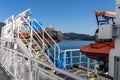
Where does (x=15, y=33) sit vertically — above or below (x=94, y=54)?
above

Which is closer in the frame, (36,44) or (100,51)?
(100,51)

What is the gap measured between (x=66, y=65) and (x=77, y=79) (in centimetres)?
783

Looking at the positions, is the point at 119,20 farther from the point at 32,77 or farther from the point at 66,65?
the point at 66,65

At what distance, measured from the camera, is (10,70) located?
7902 mm

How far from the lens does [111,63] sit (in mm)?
2070

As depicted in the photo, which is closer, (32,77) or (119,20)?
(119,20)

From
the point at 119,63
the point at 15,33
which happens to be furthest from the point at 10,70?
the point at 119,63

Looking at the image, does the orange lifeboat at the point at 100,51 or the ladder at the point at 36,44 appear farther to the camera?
the ladder at the point at 36,44

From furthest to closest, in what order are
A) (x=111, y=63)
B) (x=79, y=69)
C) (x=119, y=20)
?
(x=79, y=69)
(x=111, y=63)
(x=119, y=20)

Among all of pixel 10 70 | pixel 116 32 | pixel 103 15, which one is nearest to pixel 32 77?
pixel 116 32

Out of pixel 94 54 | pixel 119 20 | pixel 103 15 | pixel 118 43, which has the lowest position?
pixel 94 54

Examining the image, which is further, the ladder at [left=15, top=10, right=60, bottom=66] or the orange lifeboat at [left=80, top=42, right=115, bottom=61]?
the ladder at [left=15, top=10, right=60, bottom=66]

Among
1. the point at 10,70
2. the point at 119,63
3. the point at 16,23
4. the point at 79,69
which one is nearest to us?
the point at 119,63

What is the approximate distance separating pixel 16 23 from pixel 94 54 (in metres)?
5.16
